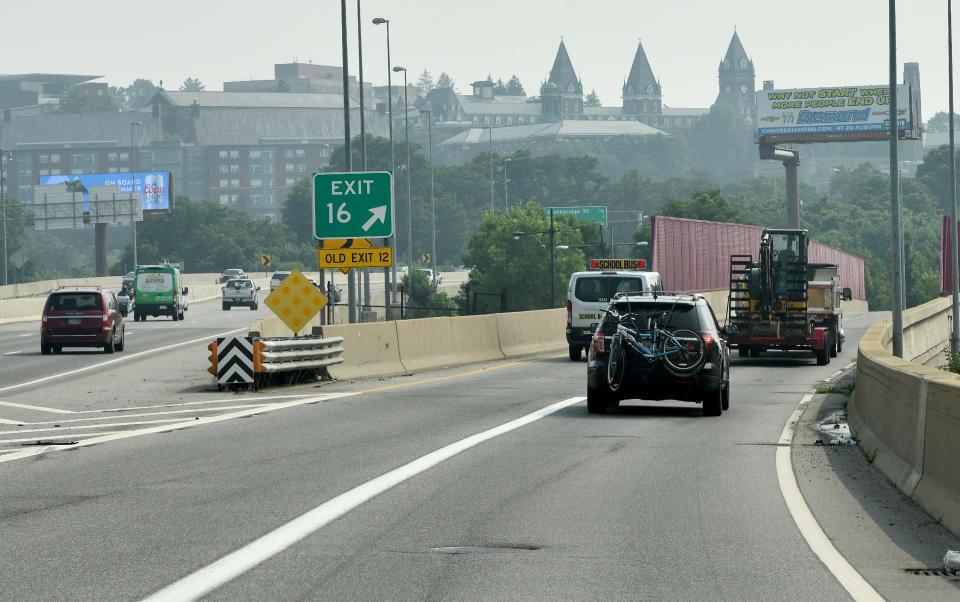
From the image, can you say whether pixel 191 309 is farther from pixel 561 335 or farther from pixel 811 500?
pixel 811 500

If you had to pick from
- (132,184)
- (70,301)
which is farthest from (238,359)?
(132,184)

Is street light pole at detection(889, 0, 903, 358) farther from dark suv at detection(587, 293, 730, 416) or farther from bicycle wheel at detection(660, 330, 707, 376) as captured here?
bicycle wheel at detection(660, 330, 707, 376)

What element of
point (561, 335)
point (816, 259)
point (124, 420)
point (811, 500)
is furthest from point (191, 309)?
point (811, 500)

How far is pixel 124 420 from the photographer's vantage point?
63.9ft

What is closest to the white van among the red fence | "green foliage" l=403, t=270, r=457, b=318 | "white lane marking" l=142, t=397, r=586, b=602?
"white lane marking" l=142, t=397, r=586, b=602

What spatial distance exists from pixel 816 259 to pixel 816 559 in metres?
70.2

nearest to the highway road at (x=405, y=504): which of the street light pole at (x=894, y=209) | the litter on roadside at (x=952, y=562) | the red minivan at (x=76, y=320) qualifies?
Result: the litter on roadside at (x=952, y=562)

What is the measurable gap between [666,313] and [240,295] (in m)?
69.5

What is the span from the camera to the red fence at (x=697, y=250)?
60594mm

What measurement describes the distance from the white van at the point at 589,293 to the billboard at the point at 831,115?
3924 inches

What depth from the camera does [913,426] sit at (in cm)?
1270

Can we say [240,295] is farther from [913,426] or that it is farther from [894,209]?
[913,426]

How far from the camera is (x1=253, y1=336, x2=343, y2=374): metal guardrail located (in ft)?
82.3

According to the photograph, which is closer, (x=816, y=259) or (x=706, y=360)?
(x=706, y=360)
